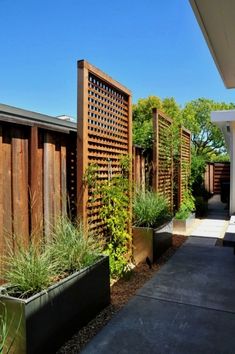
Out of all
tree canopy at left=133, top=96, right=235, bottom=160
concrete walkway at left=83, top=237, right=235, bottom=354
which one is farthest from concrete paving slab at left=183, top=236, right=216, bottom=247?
tree canopy at left=133, top=96, right=235, bottom=160

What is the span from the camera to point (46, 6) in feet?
24.0

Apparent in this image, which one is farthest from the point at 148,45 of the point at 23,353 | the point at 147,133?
the point at 23,353

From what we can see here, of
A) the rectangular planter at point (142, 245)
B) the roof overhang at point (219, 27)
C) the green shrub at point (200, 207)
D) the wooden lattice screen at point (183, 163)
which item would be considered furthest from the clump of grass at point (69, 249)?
the green shrub at point (200, 207)

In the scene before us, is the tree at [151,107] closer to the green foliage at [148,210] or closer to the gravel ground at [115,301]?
the green foliage at [148,210]

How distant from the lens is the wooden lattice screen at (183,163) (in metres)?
8.48

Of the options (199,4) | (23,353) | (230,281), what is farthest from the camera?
(230,281)

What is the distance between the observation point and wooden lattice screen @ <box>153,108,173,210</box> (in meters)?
6.47

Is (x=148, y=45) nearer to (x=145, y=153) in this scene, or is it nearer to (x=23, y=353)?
(x=145, y=153)

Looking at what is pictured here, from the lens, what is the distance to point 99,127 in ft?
13.4

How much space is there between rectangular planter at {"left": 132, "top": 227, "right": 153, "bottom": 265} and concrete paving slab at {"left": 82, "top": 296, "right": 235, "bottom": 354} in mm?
1494

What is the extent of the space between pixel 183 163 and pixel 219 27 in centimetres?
594

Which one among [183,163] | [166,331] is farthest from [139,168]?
[166,331]

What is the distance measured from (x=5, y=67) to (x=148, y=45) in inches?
Result: 274

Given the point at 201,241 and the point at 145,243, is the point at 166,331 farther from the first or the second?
the point at 201,241
